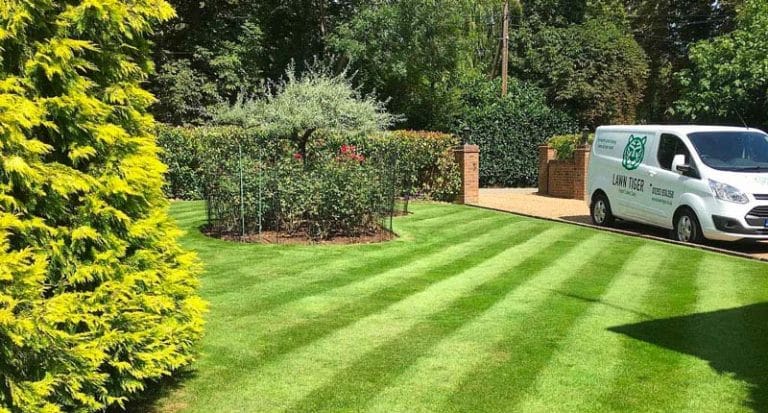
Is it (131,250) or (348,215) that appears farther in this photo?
(348,215)

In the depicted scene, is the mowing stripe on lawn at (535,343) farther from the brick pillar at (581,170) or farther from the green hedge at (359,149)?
the brick pillar at (581,170)

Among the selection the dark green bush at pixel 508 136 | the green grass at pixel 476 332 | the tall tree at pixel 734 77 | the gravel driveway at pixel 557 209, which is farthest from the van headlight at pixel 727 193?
the dark green bush at pixel 508 136

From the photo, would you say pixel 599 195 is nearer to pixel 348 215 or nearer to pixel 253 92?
pixel 348 215

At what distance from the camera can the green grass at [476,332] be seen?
456cm

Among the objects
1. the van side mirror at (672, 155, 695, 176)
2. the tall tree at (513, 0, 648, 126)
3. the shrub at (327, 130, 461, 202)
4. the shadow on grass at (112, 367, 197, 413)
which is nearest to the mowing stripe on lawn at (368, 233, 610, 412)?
the shadow on grass at (112, 367, 197, 413)

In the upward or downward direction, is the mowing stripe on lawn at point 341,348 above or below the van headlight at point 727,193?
below

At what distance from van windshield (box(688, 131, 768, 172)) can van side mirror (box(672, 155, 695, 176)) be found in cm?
26

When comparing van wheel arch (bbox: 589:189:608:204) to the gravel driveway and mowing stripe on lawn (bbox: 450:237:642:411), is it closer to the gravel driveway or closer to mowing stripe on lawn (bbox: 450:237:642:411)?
the gravel driveway

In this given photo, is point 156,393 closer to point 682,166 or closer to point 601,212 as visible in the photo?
point 682,166

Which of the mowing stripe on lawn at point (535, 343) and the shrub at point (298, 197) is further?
the shrub at point (298, 197)

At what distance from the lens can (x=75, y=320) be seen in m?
3.37

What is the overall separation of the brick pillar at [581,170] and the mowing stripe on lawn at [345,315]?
1216 centimetres

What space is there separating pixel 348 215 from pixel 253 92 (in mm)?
18633

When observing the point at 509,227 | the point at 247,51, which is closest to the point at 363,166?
the point at 509,227
